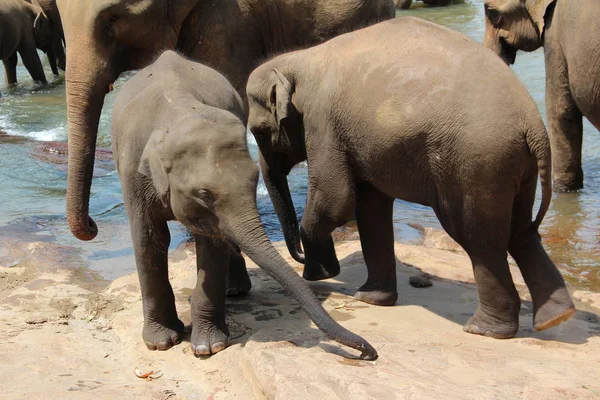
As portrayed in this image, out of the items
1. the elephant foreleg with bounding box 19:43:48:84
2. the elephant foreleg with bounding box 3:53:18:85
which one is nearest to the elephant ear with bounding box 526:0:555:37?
the elephant foreleg with bounding box 19:43:48:84

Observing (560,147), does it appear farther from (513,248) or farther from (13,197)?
(13,197)

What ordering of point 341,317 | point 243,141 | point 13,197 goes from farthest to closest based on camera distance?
point 13,197 → point 341,317 → point 243,141

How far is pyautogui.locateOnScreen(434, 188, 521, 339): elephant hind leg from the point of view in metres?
4.16

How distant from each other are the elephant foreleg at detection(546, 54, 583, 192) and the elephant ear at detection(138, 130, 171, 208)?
13.4 ft

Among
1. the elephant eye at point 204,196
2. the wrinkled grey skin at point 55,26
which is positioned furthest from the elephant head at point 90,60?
the wrinkled grey skin at point 55,26

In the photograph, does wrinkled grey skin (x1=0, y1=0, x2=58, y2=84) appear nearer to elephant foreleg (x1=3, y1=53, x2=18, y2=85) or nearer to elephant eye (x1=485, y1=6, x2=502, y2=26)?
elephant foreleg (x1=3, y1=53, x2=18, y2=85)

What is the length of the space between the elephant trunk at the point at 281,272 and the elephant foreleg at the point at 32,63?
45.3ft

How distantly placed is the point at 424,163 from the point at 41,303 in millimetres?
2188

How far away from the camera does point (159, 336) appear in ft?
14.5

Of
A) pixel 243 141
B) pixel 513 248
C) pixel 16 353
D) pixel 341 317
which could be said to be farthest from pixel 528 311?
pixel 16 353

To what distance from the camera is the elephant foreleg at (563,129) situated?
285 inches

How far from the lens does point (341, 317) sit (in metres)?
4.59

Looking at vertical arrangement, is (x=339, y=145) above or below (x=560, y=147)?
above

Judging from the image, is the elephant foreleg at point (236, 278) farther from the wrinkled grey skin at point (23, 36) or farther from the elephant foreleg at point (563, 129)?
the wrinkled grey skin at point (23, 36)
